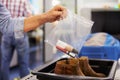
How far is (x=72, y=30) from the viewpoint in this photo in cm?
128

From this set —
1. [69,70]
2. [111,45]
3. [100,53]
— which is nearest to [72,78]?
[69,70]

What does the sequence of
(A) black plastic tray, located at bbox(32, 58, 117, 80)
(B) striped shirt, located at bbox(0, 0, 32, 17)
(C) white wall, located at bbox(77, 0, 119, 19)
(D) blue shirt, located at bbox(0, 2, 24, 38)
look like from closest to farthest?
(A) black plastic tray, located at bbox(32, 58, 117, 80) → (D) blue shirt, located at bbox(0, 2, 24, 38) → (B) striped shirt, located at bbox(0, 0, 32, 17) → (C) white wall, located at bbox(77, 0, 119, 19)

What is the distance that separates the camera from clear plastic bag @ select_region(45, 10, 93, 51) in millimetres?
1134

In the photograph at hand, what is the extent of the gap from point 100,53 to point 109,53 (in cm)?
5

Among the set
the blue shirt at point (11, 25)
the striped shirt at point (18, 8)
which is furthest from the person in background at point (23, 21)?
the striped shirt at point (18, 8)

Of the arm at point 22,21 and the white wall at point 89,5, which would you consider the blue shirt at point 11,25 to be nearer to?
the arm at point 22,21

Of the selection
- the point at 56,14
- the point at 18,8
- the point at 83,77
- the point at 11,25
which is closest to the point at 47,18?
the point at 56,14

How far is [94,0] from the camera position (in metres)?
2.91

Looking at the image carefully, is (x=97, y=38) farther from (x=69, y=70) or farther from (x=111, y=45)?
(x=69, y=70)

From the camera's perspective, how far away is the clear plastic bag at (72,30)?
3.72 feet

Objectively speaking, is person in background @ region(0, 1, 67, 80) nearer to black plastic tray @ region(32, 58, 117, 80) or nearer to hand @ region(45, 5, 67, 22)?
hand @ region(45, 5, 67, 22)

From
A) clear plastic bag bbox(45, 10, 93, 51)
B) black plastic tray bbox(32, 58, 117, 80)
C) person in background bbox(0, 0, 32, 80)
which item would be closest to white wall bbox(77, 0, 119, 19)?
person in background bbox(0, 0, 32, 80)

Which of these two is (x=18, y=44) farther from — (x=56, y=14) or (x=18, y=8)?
(x=56, y=14)

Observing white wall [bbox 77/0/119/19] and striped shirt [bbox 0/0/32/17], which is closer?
striped shirt [bbox 0/0/32/17]
